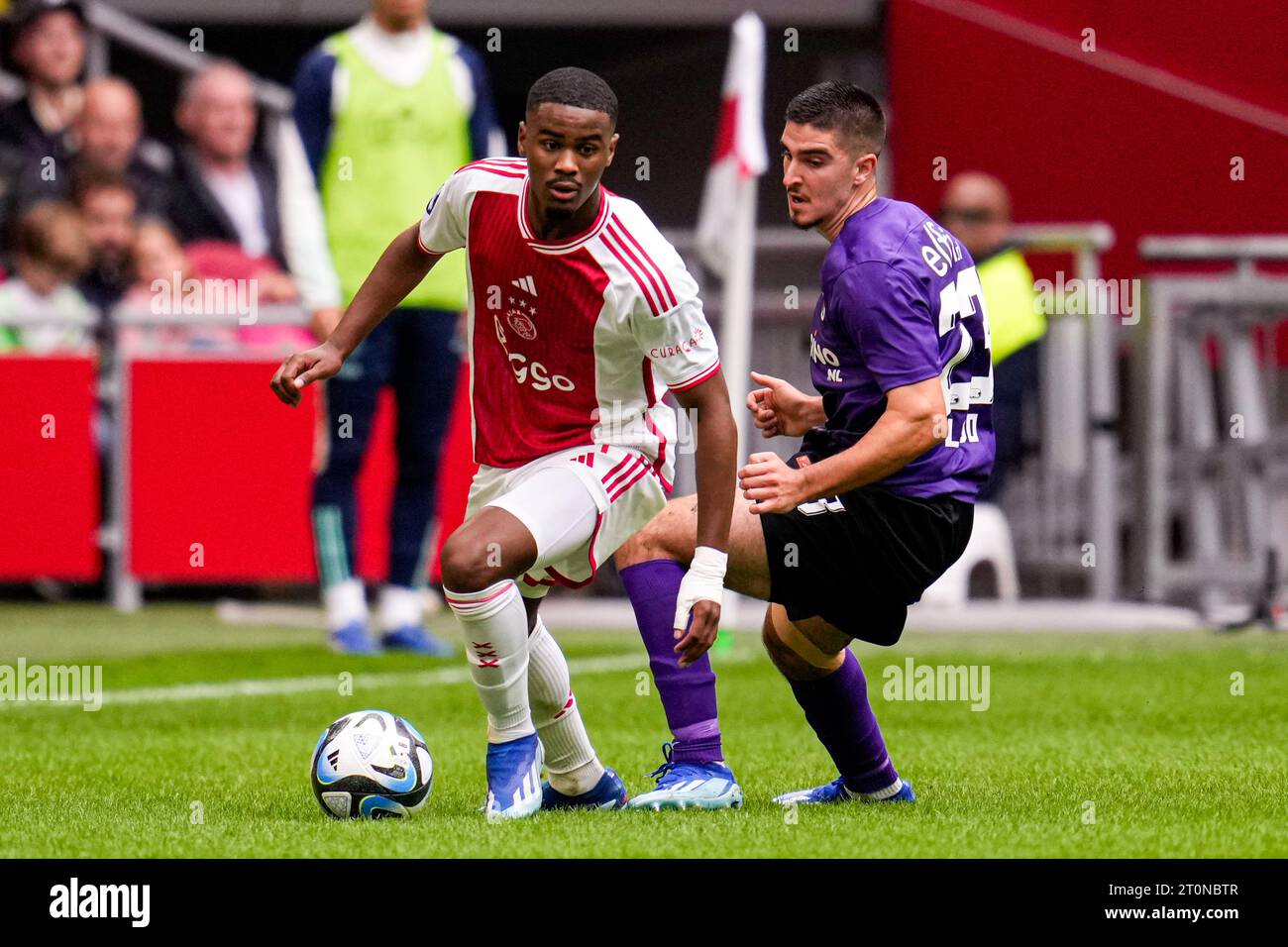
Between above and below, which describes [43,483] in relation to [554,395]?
below

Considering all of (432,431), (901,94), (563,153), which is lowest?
(432,431)

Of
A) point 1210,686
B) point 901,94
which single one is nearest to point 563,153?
point 1210,686

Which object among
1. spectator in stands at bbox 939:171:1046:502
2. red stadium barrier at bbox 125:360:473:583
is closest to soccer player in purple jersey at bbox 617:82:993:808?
spectator in stands at bbox 939:171:1046:502

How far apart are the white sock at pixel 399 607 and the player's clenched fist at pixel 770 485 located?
14.0 ft

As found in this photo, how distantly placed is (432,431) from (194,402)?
8.04ft

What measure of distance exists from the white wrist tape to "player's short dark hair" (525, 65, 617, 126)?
974 millimetres

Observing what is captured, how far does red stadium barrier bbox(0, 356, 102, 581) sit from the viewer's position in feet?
35.5

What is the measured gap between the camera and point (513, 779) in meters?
4.93

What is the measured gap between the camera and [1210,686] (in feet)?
25.4

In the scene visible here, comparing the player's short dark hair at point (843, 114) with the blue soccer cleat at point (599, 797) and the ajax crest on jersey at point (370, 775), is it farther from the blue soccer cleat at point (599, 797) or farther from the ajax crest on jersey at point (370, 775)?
the ajax crest on jersey at point (370, 775)

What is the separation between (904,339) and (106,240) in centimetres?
828

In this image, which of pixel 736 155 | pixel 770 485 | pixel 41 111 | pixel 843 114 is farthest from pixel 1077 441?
pixel 41 111

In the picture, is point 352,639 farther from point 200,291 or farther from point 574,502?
point 574,502

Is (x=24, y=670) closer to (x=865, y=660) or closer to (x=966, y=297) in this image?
(x=865, y=660)
